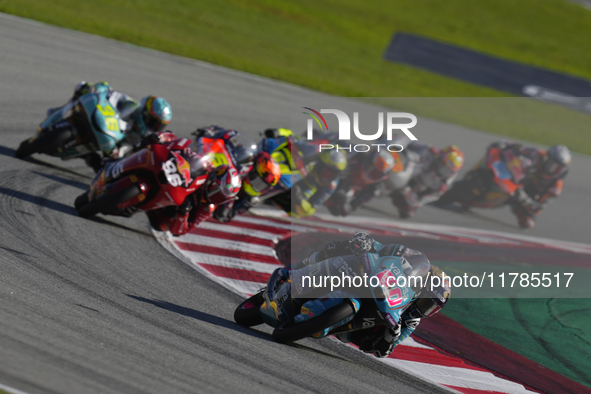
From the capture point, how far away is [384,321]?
18.2ft

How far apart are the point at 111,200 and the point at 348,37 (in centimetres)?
1956

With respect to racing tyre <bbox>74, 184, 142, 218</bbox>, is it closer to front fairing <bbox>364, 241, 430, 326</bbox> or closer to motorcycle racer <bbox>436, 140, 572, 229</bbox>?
front fairing <bbox>364, 241, 430, 326</bbox>

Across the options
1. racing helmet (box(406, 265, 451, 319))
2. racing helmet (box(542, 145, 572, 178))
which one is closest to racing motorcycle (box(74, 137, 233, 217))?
racing helmet (box(406, 265, 451, 319))

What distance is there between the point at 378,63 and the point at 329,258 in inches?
742

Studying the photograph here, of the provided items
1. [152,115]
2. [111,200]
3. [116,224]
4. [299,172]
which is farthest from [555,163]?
[111,200]

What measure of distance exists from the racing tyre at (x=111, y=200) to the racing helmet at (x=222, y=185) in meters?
0.86

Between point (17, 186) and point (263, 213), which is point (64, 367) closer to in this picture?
point (17, 186)

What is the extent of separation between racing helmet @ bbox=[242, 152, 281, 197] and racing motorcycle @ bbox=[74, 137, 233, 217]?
2.46 ft

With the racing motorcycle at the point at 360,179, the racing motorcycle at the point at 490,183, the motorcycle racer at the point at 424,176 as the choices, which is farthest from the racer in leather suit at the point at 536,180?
the racing motorcycle at the point at 360,179

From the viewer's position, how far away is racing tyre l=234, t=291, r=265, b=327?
6.17m

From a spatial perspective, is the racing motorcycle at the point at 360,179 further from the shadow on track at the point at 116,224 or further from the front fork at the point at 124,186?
the front fork at the point at 124,186

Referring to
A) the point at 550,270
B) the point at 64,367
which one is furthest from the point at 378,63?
the point at 64,367

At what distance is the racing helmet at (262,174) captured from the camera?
8336 mm

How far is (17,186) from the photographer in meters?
8.09
